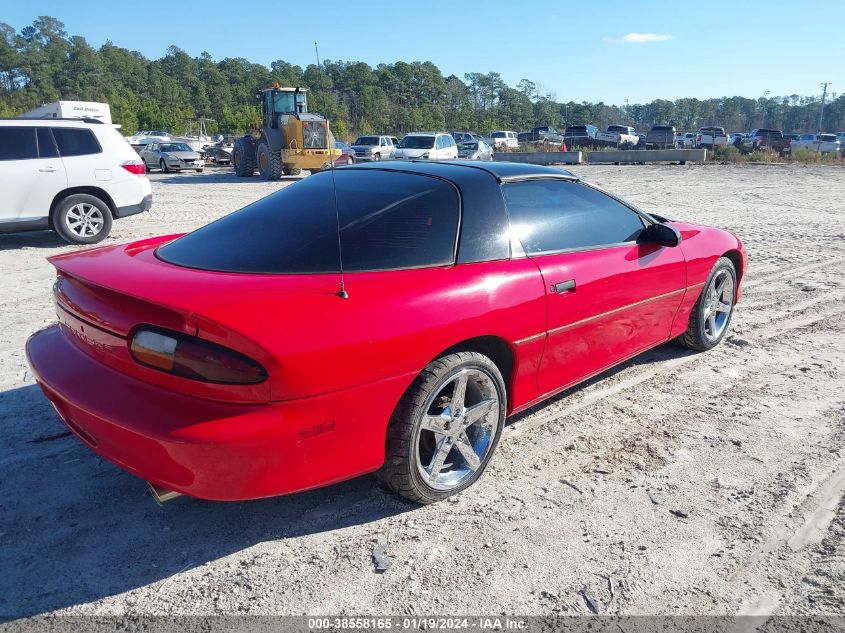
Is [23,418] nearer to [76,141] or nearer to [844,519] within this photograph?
[844,519]

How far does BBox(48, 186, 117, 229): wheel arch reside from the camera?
867 centimetres

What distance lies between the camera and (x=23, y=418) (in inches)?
139

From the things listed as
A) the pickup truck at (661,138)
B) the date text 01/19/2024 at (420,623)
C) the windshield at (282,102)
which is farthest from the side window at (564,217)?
the pickup truck at (661,138)

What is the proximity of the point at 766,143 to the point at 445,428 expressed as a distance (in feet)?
163

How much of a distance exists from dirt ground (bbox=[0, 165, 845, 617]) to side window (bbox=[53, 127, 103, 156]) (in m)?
5.81

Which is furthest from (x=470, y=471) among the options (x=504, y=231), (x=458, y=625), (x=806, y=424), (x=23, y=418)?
(x=23, y=418)

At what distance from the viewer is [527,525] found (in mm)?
2721

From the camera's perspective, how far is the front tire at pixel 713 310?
4.64 metres

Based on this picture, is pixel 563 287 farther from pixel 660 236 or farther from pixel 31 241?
pixel 31 241

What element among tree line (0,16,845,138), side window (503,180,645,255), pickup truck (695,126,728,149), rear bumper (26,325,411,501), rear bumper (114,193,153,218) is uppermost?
tree line (0,16,845,138)

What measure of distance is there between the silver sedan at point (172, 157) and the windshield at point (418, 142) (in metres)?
8.79

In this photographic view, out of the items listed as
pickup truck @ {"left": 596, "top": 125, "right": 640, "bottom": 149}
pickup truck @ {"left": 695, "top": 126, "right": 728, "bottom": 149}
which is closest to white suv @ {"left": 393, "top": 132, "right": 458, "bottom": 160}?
pickup truck @ {"left": 596, "top": 125, "right": 640, "bottom": 149}

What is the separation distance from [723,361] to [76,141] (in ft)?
28.3

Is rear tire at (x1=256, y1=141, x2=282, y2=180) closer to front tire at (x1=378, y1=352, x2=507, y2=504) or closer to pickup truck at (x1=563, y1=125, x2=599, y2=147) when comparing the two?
front tire at (x1=378, y1=352, x2=507, y2=504)
